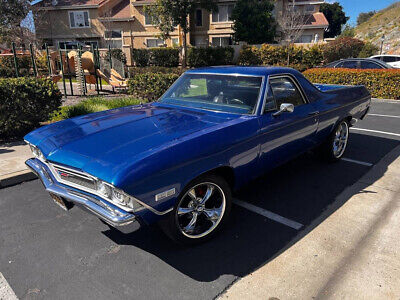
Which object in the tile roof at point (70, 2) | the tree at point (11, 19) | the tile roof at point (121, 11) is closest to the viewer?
the tree at point (11, 19)

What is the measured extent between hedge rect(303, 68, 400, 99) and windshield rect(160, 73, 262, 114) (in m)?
10.9

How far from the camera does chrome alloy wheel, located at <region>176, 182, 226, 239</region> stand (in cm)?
287

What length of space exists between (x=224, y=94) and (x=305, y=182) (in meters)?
1.86

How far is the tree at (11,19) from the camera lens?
90.9ft

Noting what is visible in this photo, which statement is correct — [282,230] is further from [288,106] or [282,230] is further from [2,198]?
[2,198]

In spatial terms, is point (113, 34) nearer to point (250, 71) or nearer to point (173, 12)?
point (173, 12)

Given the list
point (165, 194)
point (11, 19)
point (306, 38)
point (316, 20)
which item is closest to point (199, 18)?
point (306, 38)

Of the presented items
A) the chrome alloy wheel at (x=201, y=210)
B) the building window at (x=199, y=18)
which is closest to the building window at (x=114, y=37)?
the building window at (x=199, y=18)

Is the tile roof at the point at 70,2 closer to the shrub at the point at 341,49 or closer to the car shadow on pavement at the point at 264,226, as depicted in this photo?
the shrub at the point at 341,49

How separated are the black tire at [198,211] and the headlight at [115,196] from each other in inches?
15.4

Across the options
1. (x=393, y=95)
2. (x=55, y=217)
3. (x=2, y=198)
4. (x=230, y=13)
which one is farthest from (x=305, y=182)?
(x=230, y=13)

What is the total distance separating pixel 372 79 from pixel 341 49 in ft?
49.5

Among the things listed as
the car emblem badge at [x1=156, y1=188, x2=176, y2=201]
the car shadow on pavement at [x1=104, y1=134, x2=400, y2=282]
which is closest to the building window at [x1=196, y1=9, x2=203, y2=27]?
the car shadow on pavement at [x1=104, y1=134, x2=400, y2=282]

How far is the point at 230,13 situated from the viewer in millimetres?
30656
